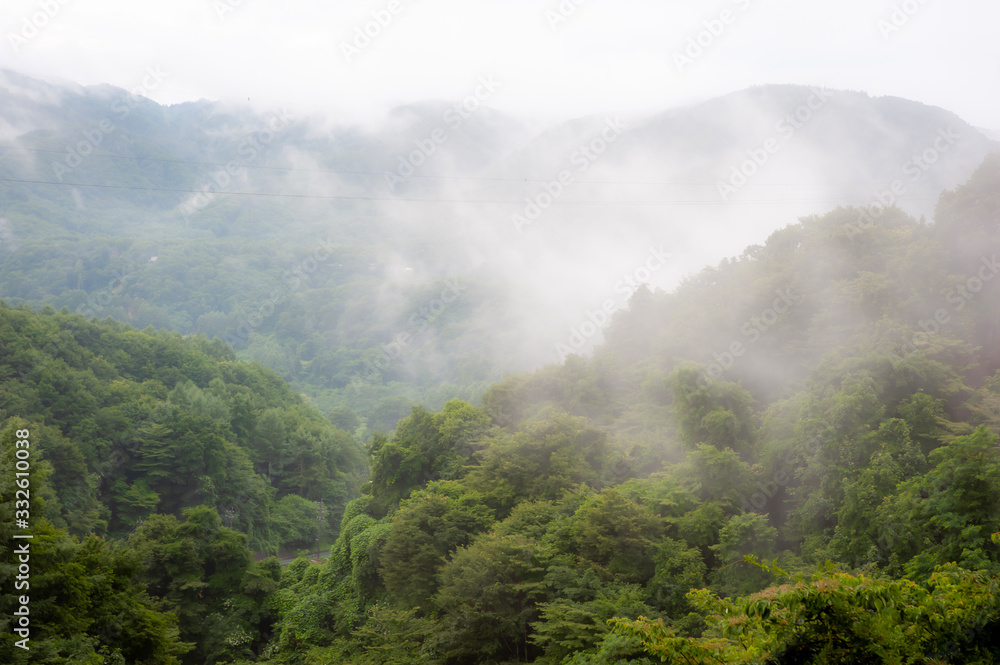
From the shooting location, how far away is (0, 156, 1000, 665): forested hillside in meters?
9.95

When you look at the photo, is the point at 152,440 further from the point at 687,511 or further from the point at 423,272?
the point at 423,272

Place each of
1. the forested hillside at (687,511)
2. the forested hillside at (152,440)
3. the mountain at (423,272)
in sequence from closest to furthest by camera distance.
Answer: the forested hillside at (687,511) → the forested hillside at (152,440) → the mountain at (423,272)

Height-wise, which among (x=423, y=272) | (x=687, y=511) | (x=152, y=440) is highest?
(x=423, y=272)

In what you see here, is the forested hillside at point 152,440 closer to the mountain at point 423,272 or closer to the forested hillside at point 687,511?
the forested hillside at point 687,511

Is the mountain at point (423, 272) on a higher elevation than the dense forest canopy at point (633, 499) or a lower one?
higher

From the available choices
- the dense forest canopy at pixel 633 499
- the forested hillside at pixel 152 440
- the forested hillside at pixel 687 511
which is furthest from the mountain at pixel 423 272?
the forested hillside at pixel 687 511

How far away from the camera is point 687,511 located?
698 inches

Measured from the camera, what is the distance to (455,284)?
17075 centimetres

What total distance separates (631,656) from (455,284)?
6375 inches

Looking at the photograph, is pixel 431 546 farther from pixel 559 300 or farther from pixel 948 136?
pixel 559 300

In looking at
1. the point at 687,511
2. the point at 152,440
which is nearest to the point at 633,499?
the point at 687,511

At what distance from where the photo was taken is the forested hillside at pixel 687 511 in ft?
32.6

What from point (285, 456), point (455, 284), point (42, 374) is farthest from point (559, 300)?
point (42, 374)

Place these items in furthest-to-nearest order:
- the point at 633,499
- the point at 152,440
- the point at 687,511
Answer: the point at 152,440 → the point at 687,511 → the point at 633,499
